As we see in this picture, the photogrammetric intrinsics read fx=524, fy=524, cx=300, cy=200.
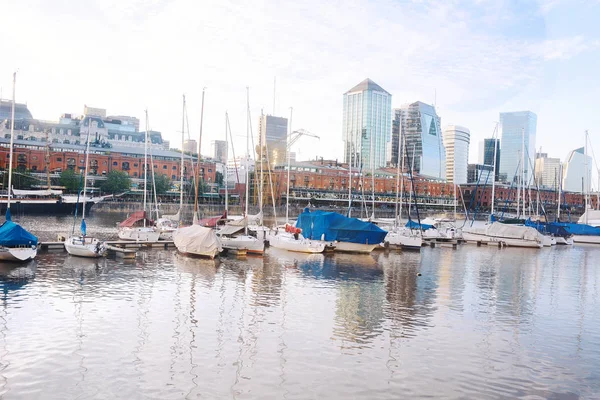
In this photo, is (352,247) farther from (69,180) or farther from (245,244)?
(69,180)

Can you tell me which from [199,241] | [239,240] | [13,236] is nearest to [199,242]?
[199,241]

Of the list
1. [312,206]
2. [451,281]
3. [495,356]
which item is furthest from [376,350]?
[312,206]

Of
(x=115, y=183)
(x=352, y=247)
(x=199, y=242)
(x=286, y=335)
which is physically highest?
(x=115, y=183)

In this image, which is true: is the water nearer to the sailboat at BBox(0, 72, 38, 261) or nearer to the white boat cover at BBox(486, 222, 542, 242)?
the sailboat at BBox(0, 72, 38, 261)

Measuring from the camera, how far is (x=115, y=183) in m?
121

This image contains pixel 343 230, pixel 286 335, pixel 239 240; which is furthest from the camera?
pixel 343 230

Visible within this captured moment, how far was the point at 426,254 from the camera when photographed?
5194cm

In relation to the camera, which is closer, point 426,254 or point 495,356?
point 495,356

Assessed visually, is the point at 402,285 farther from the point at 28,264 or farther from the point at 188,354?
the point at 28,264

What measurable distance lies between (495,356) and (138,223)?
44156 millimetres

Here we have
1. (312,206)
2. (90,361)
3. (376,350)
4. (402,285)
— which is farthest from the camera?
(312,206)

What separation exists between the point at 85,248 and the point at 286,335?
23.8 metres

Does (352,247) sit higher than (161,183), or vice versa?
(161,183)

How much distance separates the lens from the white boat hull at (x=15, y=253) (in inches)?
1293
